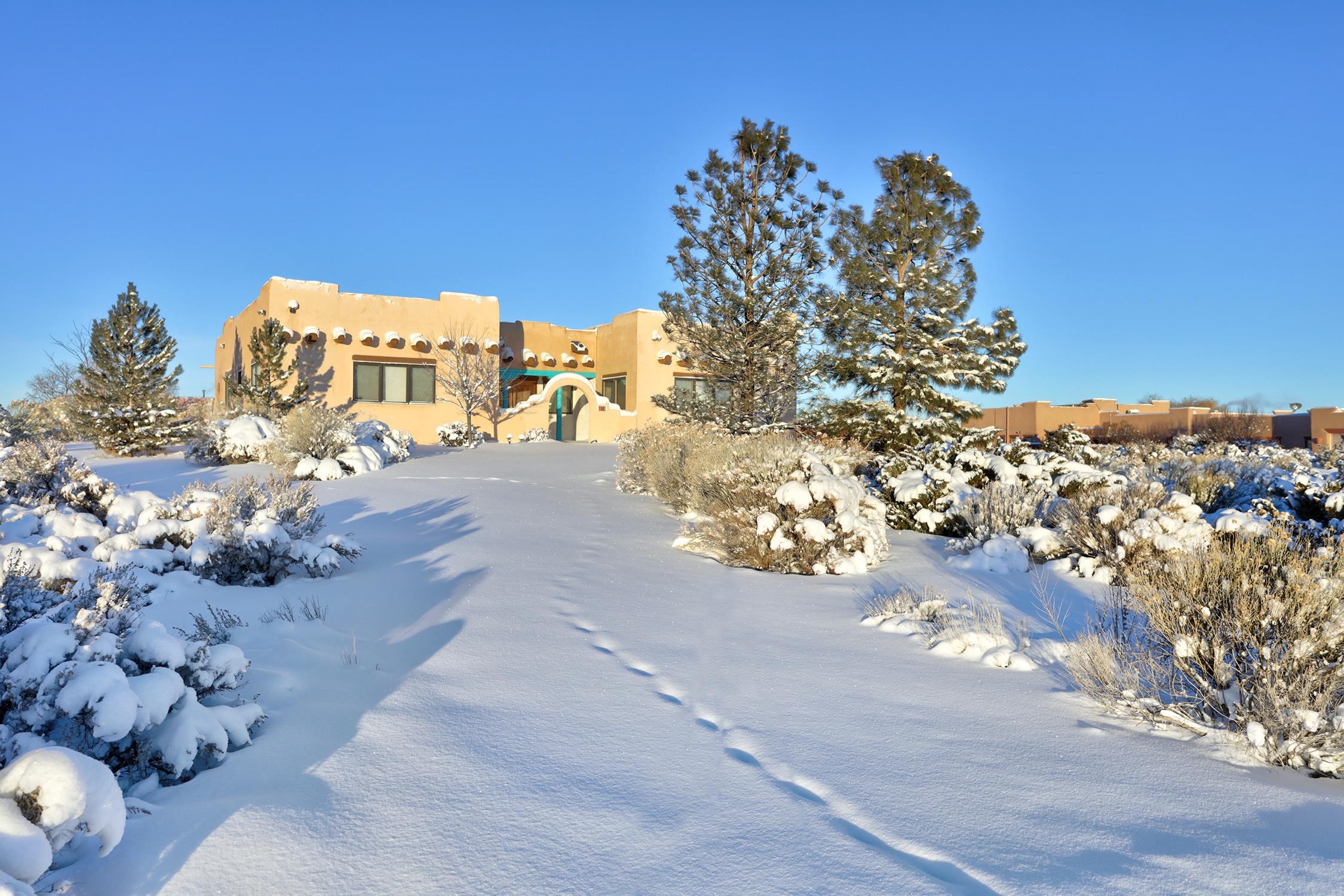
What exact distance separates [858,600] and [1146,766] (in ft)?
9.89

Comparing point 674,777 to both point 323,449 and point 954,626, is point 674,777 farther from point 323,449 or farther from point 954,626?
point 323,449

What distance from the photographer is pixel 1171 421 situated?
29016 mm

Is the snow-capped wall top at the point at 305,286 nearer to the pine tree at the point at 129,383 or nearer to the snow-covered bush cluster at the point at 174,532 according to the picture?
the pine tree at the point at 129,383

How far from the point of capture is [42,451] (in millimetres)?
8484

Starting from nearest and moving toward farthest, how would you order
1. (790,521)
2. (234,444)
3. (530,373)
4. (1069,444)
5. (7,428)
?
(790,521) < (1069,444) < (234,444) < (7,428) < (530,373)

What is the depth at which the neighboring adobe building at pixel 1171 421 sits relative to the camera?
82.3 feet

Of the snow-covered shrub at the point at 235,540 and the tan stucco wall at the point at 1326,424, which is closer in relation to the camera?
the snow-covered shrub at the point at 235,540

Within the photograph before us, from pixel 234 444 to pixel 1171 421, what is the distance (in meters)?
31.4

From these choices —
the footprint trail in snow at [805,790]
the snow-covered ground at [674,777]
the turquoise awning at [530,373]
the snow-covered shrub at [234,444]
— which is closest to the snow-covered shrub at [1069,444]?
the snow-covered ground at [674,777]

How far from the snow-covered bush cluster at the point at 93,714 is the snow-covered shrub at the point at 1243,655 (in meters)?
4.06

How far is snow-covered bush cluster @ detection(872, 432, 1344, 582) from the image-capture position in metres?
6.86

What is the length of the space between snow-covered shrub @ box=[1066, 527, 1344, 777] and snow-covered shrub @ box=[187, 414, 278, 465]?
47.9 ft

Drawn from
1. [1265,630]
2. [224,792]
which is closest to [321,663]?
[224,792]

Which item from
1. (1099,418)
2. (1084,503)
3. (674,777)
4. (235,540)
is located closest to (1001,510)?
(1084,503)
